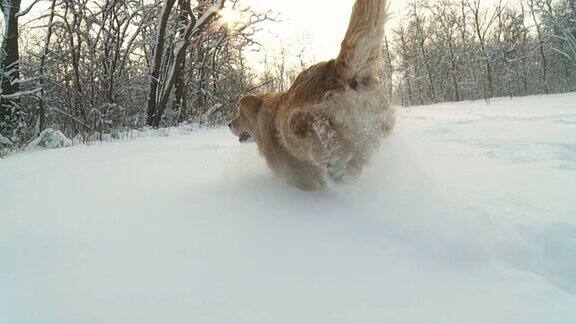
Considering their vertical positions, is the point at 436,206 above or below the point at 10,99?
below

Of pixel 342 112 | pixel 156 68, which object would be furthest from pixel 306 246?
pixel 156 68

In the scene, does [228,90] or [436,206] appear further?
[228,90]

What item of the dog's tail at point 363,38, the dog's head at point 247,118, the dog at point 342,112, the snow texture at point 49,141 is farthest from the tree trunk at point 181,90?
the dog's tail at point 363,38

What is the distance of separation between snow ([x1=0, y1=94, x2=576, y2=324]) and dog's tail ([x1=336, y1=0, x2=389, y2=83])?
0.85 metres

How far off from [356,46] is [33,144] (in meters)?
6.81

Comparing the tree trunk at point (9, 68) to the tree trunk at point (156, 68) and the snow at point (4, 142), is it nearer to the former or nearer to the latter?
the snow at point (4, 142)

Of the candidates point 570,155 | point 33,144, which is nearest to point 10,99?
point 33,144

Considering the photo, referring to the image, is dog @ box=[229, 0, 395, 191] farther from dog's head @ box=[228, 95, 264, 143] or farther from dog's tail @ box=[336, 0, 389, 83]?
dog's head @ box=[228, 95, 264, 143]

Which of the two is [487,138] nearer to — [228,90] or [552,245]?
[552,245]

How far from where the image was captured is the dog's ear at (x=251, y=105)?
15.0ft

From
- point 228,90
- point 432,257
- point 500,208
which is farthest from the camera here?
point 228,90

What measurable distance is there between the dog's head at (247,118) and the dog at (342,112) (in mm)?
1092

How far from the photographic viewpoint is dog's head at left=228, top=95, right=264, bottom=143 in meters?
4.56

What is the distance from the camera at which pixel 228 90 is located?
1964 cm
